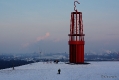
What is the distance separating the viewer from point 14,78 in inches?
947

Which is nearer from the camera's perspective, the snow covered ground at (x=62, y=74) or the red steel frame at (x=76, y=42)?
the snow covered ground at (x=62, y=74)

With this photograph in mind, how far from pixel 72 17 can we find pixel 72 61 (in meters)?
7.67

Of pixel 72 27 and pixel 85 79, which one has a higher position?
pixel 72 27

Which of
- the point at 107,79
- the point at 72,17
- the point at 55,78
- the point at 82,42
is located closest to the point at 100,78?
the point at 107,79

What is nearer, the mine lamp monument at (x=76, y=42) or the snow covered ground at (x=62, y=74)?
the snow covered ground at (x=62, y=74)

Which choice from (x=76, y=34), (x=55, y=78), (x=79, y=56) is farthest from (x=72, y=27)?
(x=55, y=78)

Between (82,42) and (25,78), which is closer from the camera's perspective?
(25,78)

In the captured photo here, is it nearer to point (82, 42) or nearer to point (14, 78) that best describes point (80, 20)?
point (82, 42)

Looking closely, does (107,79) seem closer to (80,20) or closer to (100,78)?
(100,78)

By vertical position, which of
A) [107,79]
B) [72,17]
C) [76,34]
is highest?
[72,17]

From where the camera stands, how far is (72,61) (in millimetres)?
44750

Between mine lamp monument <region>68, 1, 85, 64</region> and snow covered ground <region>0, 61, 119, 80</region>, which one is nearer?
snow covered ground <region>0, 61, 119, 80</region>

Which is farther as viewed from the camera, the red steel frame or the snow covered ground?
the red steel frame

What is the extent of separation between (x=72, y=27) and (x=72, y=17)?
176 centimetres
